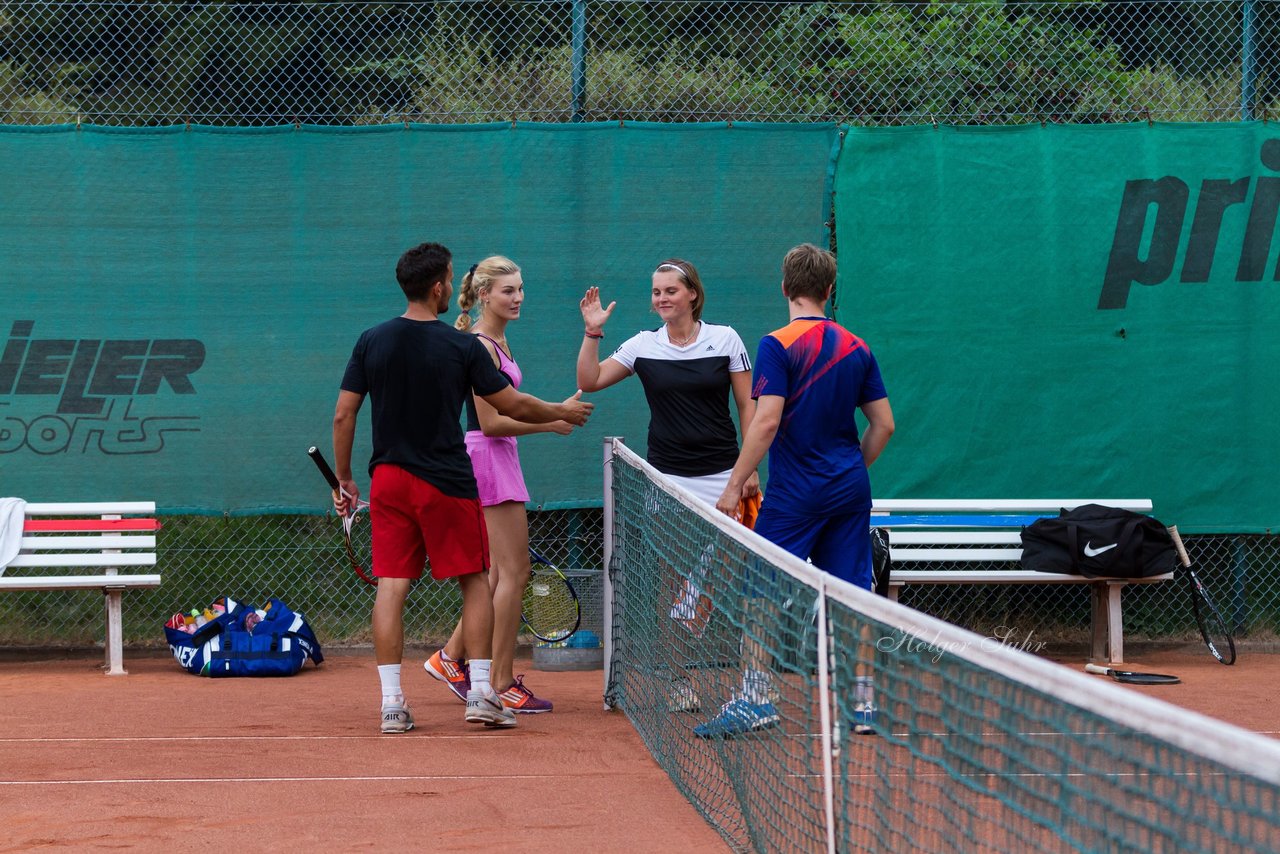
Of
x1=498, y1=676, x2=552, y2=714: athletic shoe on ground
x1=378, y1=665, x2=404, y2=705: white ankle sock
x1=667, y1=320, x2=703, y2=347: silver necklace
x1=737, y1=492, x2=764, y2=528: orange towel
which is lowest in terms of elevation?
x1=498, y1=676, x2=552, y2=714: athletic shoe on ground

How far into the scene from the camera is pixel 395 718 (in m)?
5.02

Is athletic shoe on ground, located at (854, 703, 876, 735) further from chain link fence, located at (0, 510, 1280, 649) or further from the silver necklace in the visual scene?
chain link fence, located at (0, 510, 1280, 649)

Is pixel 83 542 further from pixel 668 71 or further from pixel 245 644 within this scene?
pixel 668 71

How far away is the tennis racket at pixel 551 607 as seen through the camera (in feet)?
21.8

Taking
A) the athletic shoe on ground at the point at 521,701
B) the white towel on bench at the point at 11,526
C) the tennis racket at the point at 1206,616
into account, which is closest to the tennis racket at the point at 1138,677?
the tennis racket at the point at 1206,616

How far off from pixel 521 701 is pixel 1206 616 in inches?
147

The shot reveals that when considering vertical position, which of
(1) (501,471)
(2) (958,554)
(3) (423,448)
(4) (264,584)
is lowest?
(4) (264,584)

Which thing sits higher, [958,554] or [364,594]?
[958,554]

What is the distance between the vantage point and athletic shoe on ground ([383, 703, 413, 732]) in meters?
5.01

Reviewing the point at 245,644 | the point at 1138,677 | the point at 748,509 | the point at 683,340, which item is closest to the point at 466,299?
the point at 683,340

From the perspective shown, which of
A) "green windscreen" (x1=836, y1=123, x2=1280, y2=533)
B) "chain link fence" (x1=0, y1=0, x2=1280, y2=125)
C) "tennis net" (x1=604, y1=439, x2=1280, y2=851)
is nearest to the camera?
"tennis net" (x1=604, y1=439, x2=1280, y2=851)

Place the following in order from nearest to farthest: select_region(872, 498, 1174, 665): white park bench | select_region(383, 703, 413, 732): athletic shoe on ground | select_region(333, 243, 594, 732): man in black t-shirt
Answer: select_region(333, 243, 594, 732): man in black t-shirt
select_region(383, 703, 413, 732): athletic shoe on ground
select_region(872, 498, 1174, 665): white park bench

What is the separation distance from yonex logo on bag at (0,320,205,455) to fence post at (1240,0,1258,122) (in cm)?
521

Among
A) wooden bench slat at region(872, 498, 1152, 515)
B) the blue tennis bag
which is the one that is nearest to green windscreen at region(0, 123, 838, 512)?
the blue tennis bag
